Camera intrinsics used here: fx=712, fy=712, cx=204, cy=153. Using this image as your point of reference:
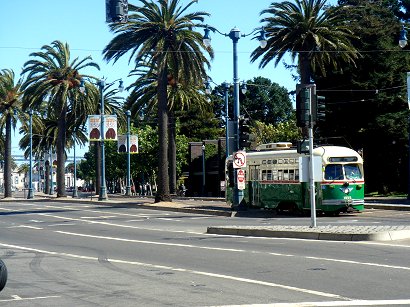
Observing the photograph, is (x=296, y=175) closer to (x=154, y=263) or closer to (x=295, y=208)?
(x=295, y=208)

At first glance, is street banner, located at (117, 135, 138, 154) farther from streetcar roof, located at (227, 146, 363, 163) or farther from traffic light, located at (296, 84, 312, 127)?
traffic light, located at (296, 84, 312, 127)

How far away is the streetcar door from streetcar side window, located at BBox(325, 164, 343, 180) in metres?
5.44

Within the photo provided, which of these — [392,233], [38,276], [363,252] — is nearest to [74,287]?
[38,276]

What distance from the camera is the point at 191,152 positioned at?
A: 83562mm

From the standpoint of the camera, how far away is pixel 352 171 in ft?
110

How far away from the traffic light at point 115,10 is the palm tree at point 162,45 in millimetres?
29532

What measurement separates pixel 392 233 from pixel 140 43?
28.4m

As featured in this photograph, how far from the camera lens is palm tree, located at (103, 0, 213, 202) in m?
44.3

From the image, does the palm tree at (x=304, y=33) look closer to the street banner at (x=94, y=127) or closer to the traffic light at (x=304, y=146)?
the street banner at (x=94, y=127)

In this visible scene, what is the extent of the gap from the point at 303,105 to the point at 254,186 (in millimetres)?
16182

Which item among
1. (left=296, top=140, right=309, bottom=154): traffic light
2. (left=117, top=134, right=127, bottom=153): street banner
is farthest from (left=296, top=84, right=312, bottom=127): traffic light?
(left=117, top=134, right=127, bottom=153): street banner

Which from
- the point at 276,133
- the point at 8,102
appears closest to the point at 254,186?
the point at 8,102

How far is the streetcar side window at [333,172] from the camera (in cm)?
3297

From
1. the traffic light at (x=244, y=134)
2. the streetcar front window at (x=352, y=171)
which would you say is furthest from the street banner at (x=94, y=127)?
the streetcar front window at (x=352, y=171)
